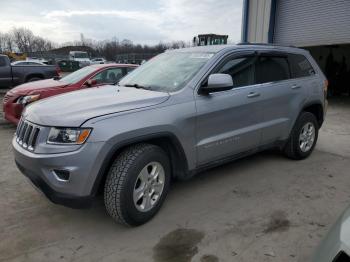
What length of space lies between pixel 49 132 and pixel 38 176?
1.31 ft

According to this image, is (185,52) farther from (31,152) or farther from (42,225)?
(42,225)

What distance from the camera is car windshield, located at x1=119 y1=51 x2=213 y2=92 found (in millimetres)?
3672

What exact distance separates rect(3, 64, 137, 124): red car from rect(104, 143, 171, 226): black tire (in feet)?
13.2

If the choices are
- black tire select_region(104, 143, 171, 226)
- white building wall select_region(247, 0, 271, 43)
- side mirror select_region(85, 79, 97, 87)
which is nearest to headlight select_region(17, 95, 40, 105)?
side mirror select_region(85, 79, 97, 87)

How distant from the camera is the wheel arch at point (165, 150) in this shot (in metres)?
2.87

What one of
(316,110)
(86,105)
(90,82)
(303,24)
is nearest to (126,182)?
(86,105)

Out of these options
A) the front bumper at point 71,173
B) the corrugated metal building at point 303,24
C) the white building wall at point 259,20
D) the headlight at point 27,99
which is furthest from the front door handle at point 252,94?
the white building wall at point 259,20

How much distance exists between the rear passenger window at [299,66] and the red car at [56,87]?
3.93 m

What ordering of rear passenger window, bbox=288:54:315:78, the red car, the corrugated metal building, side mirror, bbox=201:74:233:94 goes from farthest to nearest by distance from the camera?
the corrugated metal building → the red car → rear passenger window, bbox=288:54:315:78 → side mirror, bbox=201:74:233:94

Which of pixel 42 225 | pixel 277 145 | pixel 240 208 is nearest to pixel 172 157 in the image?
pixel 240 208

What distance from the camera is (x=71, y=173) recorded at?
274 centimetres

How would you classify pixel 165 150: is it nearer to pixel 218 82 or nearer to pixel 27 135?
pixel 218 82

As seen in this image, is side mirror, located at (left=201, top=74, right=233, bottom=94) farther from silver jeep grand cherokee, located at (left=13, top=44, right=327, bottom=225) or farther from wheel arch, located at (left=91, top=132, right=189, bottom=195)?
wheel arch, located at (left=91, top=132, right=189, bottom=195)

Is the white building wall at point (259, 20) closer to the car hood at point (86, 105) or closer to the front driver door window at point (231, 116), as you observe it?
the front driver door window at point (231, 116)
